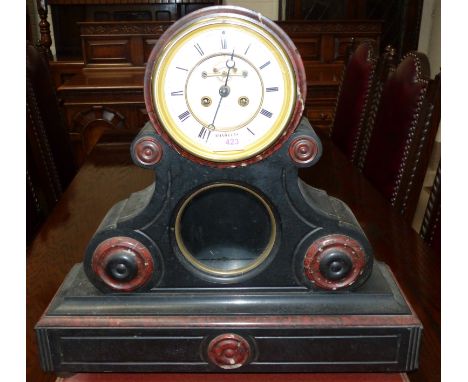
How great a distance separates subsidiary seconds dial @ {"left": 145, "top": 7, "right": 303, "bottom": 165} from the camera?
0.72 m

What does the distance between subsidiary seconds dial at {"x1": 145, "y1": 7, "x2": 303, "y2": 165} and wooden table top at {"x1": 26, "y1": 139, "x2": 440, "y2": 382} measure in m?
0.40

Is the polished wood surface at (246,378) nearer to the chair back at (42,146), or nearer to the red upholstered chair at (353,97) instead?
the chair back at (42,146)

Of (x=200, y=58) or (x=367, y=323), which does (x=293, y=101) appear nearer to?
(x=200, y=58)

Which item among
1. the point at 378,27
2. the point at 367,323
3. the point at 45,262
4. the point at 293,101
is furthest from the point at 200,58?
the point at 378,27

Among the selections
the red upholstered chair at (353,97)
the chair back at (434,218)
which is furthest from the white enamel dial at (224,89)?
the red upholstered chair at (353,97)

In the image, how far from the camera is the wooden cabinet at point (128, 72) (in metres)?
2.64

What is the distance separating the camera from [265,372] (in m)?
0.84

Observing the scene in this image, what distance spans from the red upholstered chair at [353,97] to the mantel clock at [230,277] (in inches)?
46.5

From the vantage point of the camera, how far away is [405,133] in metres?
1.49

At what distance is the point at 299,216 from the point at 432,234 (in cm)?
57

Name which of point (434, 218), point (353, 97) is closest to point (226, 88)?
point (434, 218)

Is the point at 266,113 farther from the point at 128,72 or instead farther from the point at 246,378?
the point at 128,72

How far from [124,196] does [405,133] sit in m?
0.83

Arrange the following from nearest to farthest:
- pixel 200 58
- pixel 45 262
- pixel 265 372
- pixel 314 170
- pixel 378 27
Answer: pixel 200 58, pixel 265 372, pixel 45 262, pixel 314 170, pixel 378 27
